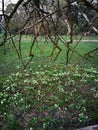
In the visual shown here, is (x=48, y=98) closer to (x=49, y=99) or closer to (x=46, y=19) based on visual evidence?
(x=49, y=99)

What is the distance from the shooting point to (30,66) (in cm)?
1174

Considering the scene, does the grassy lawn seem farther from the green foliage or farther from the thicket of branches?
the thicket of branches

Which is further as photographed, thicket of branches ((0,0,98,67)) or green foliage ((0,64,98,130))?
green foliage ((0,64,98,130))

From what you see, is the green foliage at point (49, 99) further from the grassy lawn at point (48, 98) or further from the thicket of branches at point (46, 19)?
the thicket of branches at point (46, 19)

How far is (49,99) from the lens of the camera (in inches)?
288

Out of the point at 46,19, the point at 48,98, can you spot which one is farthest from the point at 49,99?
the point at 46,19

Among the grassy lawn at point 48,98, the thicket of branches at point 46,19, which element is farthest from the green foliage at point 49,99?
the thicket of branches at point 46,19

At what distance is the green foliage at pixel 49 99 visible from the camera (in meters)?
6.06

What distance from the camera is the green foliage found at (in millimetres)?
6059

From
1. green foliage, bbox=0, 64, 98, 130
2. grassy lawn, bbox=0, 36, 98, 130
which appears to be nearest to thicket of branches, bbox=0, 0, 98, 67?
grassy lawn, bbox=0, 36, 98, 130

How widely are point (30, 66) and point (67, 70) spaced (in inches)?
70.0

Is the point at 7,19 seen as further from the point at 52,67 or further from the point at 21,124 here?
the point at 52,67

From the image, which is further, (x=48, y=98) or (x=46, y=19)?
(x=48, y=98)

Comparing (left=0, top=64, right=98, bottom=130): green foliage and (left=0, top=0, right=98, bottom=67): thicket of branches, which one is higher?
(left=0, top=0, right=98, bottom=67): thicket of branches
